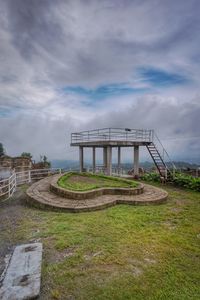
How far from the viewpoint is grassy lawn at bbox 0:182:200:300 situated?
12.1 ft

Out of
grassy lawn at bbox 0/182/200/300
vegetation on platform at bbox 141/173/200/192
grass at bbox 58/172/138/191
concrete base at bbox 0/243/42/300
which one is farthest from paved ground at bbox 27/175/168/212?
concrete base at bbox 0/243/42/300

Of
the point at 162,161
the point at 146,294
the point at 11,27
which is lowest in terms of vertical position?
the point at 146,294

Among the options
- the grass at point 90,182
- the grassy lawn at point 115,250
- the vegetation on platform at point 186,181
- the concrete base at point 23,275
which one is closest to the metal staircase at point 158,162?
the vegetation on platform at point 186,181

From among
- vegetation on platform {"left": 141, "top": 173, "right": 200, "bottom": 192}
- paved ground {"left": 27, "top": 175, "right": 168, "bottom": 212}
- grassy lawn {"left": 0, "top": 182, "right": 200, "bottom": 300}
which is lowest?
grassy lawn {"left": 0, "top": 182, "right": 200, "bottom": 300}

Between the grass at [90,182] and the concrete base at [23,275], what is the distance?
5.57 meters

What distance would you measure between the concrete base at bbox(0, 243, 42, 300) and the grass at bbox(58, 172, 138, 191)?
5569 millimetres

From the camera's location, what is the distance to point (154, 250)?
504 cm

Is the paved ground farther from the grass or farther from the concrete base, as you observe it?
the concrete base

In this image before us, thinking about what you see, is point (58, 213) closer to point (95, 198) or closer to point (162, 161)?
point (95, 198)

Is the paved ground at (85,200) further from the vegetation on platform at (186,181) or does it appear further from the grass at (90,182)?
the vegetation on platform at (186,181)

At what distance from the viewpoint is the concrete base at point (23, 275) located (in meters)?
3.48

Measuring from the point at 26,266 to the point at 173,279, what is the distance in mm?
2781

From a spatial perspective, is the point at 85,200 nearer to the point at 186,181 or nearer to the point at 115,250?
the point at 115,250

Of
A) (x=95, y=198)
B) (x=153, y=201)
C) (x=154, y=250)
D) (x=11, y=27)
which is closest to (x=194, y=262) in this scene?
(x=154, y=250)
